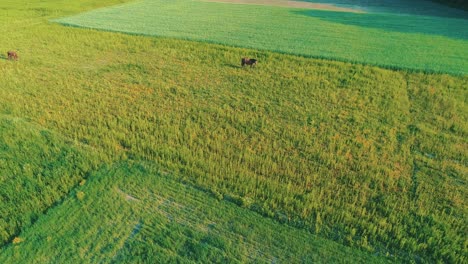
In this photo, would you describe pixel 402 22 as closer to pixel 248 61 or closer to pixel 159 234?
pixel 248 61

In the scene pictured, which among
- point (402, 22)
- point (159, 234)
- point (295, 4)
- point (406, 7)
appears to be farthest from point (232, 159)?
point (406, 7)

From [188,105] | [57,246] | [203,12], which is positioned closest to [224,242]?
[57,246]

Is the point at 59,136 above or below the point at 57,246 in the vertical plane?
above

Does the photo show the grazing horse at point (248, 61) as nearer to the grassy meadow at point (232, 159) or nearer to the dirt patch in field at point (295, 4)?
the grassy meadow at point (232, 159)

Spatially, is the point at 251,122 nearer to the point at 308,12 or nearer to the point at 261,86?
the point at 261,86

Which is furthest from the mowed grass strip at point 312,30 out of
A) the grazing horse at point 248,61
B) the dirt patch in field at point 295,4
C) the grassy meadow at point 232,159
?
the grazing horse at point 248,61

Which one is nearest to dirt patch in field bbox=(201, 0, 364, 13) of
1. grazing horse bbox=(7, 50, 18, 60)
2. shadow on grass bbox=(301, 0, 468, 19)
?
shadow on grass bbox=(301, 0, 468, 19)
